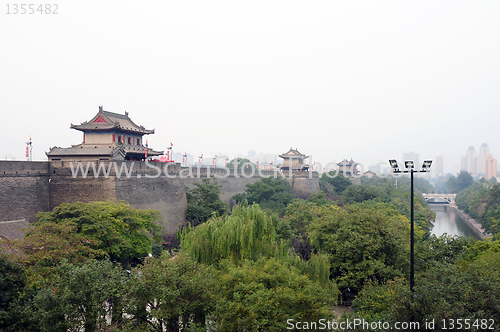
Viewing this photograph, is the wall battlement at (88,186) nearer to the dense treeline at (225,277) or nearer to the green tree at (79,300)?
the dense treeline at (225,277)

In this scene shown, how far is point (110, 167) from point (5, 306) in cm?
874

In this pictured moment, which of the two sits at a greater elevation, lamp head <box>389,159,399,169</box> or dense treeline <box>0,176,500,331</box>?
lamp head <box>389,159,399,169</box>

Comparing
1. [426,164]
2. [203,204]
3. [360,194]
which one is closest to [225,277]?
[426,164]

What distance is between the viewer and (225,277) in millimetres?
6730

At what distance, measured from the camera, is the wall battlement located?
1312 centimetres

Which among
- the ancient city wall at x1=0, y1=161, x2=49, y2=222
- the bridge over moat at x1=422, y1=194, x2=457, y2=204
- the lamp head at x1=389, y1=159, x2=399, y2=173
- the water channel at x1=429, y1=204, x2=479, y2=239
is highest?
the lamp head at x1=389, y1=159, x2=399, y2=173

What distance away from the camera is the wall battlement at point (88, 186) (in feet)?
43.0

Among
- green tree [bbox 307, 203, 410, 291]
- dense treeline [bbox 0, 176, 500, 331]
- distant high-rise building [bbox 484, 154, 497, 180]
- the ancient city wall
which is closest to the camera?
dense treeline [bbox 0, 176, 500, 331]

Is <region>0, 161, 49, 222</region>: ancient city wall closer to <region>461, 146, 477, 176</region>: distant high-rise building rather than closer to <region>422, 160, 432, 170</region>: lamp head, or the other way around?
<region>422, 160, 432, 170</region>: lamp head

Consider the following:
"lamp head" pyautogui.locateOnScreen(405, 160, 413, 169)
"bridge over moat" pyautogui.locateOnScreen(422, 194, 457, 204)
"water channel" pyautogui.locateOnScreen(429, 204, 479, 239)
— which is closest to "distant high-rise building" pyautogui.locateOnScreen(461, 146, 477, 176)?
"bridge over moat" pyautogui.locateOnScreen(422, 194, 457, 204)

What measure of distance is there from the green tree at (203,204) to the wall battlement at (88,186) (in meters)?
0.48

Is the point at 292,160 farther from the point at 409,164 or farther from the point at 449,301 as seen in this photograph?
the point at 449,301

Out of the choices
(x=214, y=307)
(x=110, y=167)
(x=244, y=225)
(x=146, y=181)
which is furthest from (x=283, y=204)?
(x=214, y=307)

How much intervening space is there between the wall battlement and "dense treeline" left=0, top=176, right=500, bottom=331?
4.88ft
